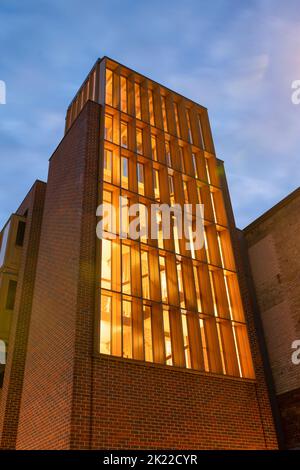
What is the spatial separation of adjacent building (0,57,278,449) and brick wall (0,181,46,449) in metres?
0.04

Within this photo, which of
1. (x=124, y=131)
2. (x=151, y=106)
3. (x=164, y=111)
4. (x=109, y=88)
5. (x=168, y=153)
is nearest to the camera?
(x=124, y=131)

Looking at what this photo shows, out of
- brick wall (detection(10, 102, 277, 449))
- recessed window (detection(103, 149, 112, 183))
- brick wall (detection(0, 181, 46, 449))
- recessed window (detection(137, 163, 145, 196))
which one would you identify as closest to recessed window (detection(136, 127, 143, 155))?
recessed window (detection(137, 163, 145, 196))

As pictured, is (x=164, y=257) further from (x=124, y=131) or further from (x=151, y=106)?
(x=151, y=106)

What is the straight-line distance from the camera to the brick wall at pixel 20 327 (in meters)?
12.8

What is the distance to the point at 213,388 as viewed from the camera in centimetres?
1207

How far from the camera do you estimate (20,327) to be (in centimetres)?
1445

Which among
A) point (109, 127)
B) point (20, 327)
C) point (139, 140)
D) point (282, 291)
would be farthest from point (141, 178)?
point (282, 291)

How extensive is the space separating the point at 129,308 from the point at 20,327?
445 cm

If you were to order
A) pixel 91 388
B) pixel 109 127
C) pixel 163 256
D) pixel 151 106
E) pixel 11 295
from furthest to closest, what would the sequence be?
pixel 151 106, pixel 11 295, pixel 109 127, pixel 163 256, pixel 91 388

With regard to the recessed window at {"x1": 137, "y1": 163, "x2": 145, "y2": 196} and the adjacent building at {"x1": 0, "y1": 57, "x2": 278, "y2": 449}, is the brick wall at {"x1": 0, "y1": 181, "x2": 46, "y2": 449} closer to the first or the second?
the adjacent building at {"x1": 0, "y1": 57, "x2": 278, "y2": 449}

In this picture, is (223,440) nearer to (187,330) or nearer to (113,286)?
(187,330)

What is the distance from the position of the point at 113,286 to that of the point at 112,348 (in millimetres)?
1810
